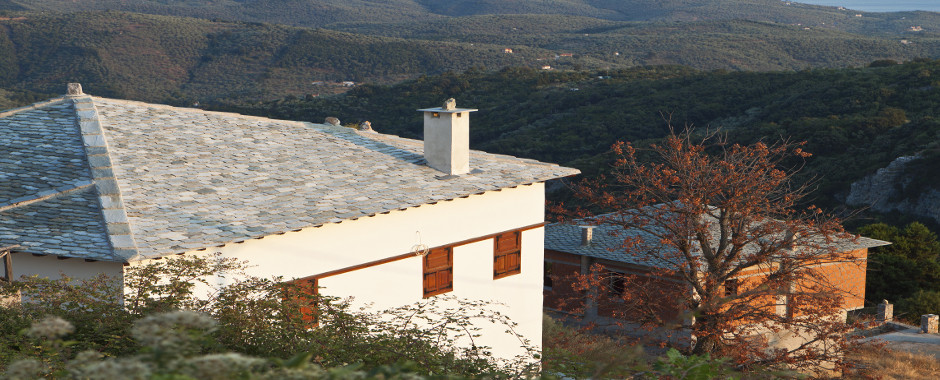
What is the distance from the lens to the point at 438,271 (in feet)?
49.3

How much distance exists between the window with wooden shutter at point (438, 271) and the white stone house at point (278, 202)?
0.09 ft

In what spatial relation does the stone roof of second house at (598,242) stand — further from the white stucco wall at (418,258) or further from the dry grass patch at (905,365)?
the white stucco wall at (418,258)

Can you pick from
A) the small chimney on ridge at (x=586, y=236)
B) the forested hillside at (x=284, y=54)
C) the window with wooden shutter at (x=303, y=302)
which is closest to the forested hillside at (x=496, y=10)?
the forested hillside at (x=284, y=54)

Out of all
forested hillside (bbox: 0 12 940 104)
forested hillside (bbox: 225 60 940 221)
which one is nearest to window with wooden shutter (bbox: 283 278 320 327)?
forested hillside (bbox: 225 60 940 221)

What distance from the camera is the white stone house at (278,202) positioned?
35.9 ft

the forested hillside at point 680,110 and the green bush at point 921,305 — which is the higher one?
the forested hillside at point 680,110

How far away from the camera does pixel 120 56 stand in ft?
266

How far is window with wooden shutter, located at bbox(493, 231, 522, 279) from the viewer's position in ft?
53.2

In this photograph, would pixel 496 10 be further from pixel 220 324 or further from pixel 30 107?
pixel 220 324

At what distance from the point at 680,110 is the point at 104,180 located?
47.8 m

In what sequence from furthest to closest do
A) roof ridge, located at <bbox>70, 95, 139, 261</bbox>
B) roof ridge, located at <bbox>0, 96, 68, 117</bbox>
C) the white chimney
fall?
the white chimney → roof ridge, located at <bbox>0, 96, 68, 117</bbox> → roof ridge, located at <bbox>70, 95, 139, 261</bbox>

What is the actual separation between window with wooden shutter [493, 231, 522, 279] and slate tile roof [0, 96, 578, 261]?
1297 millimetres

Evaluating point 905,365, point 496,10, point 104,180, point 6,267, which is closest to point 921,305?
point 905,365

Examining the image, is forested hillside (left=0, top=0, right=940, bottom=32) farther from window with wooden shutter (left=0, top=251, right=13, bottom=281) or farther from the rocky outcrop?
window with wooden shutter (left=0, top=251, right=13, bottom=281)
